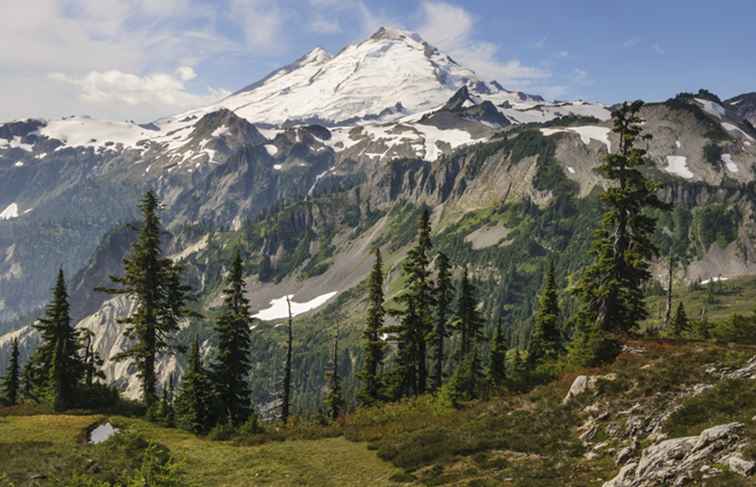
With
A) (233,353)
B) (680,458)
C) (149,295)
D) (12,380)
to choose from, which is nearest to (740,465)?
(680,458)

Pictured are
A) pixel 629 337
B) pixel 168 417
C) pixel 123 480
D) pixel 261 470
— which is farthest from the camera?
pixel 168 417

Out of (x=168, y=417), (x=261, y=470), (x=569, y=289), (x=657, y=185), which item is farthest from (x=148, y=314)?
(x=657, y=185)

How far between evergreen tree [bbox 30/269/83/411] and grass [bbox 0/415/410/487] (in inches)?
370

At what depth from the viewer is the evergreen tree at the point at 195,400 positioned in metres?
44.9

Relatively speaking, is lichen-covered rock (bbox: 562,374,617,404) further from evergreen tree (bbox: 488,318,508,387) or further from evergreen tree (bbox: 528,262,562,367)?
evergreen tree (bbox: 488,318,508,387)

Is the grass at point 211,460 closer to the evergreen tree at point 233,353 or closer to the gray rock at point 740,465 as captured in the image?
the evergreen tree at point 233,353

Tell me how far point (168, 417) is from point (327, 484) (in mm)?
21494

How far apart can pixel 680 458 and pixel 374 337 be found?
142ft

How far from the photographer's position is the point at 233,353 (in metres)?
52.4

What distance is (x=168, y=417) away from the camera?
44.9 metres

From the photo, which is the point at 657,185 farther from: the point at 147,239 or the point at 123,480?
the point at 147,239

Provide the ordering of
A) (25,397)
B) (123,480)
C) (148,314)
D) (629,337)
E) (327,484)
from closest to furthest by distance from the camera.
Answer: (123,480), (327,484), (629,337), (148,314), (25,397)

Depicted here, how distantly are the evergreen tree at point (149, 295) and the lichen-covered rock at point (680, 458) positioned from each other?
3837cm

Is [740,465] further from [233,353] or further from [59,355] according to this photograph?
[59,355]
